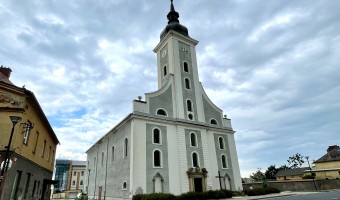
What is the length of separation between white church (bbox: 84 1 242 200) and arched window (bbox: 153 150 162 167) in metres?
0.08

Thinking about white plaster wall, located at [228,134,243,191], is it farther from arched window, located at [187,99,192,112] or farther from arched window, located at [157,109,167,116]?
arched window, located at [157,109,167,116]

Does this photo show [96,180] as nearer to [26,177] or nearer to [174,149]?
[174,149]

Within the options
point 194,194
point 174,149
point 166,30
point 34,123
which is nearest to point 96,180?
point 174,149

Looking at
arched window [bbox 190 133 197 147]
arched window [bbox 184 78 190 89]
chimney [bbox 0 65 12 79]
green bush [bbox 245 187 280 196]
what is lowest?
green bush [bbox 245 187 280 196]

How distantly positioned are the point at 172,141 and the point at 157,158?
2779mm

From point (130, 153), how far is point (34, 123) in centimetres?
967

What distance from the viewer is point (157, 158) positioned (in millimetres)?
24734

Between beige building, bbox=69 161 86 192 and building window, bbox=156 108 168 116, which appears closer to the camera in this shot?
building window, bbox=156 108 168 116

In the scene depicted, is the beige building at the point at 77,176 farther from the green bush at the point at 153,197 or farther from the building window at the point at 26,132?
the building window at the point at 26,132

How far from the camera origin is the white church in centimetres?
2388

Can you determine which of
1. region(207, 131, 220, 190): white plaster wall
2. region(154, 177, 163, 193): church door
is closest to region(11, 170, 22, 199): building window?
region(154, 177, 163, 193): church door

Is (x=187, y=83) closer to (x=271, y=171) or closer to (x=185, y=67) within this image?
(x=185, y=67)

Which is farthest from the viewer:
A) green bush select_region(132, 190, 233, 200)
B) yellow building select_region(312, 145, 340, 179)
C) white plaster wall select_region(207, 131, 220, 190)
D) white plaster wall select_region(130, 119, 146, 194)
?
yellow building select_region(312, 145, 340, 179)

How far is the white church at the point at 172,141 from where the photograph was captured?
78.3 feet
